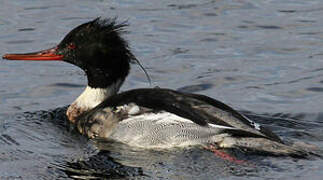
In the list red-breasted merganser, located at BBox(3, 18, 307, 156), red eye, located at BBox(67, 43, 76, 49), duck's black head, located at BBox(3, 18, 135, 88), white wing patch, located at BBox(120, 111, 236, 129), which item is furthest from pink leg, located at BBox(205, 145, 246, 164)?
red eye, located at BBox(67, 43, 76, 49)

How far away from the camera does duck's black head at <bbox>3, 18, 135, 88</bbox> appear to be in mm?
10852

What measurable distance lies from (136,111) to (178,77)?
3039 millimetres

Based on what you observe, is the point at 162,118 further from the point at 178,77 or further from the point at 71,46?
the point at 178,77

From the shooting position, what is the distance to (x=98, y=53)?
1088 centimetres

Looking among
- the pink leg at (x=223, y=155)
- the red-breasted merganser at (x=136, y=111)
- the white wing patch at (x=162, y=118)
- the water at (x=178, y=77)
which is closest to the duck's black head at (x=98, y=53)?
the red-breasted merganser at (x=136, y=111)

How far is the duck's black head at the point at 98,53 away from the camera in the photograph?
1085cm

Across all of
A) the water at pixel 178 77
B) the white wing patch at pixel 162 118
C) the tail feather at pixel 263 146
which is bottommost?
the water at pixel 178 77

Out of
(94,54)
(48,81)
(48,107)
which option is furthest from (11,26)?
(94,54)

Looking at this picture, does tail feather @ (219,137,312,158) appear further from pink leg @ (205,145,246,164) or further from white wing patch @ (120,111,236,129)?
white wing patch @ (120,111,236,129)

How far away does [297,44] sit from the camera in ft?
46.8

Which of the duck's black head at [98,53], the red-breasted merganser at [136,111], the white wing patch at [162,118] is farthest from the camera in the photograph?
the duck's black head at [98,53]

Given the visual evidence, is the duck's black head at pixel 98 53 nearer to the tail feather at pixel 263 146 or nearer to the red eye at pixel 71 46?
the red eye at pixel 71 46

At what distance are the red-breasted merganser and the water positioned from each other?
158 mm

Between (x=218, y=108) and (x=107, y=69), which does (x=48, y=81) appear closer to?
(x=107, y=69)
